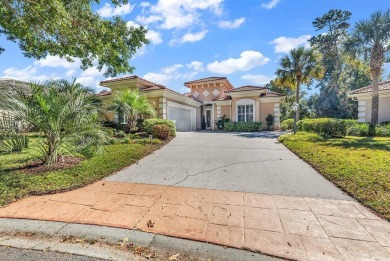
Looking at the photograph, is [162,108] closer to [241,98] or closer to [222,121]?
[222,121]

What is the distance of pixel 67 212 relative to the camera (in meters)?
3.96

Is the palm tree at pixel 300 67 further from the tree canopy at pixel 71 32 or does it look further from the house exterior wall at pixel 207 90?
the tree canopy at pixel 71 32

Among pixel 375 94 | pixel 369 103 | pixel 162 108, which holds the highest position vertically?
pixel 375 94

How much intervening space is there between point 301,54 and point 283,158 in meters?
14.9

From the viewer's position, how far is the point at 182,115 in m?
20.7

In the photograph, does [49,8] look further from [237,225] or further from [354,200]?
[354,200]

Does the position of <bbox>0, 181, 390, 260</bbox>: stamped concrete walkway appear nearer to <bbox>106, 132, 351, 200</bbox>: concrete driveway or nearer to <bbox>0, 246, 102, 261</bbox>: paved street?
<bbox>106, 132, 351, 200</bbox>: concrete driveway

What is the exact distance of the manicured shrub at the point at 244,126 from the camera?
65.5 feet

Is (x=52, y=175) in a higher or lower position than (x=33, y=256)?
higher

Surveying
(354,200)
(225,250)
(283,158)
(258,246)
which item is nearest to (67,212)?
(225,250)

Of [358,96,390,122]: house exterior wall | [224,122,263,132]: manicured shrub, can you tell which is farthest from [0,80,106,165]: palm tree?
[358,96,390,122]: house exterior wall

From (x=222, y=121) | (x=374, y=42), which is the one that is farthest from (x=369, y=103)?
(x=222, y=121)

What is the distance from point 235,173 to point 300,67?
16997mm

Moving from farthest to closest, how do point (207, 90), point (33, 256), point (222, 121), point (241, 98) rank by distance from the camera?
point (207, 90) → point (222, 121) → point (241, 98) → point (33, 256)
